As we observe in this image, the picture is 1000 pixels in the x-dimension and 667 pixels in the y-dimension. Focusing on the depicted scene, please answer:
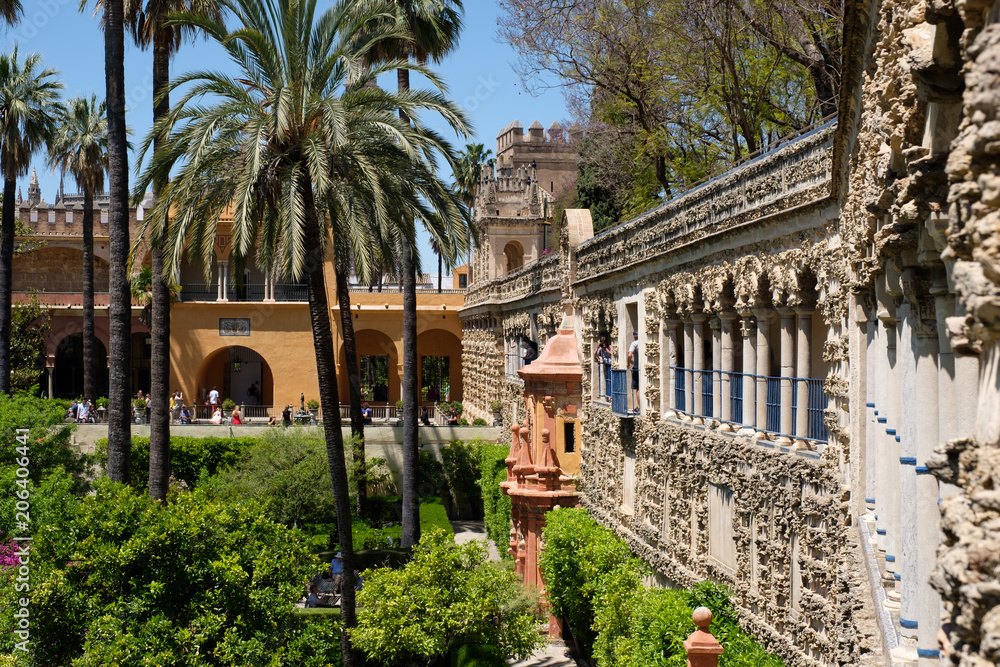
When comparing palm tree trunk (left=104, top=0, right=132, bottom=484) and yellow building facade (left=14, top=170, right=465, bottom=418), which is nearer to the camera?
palm tree trunk (left=104, top=0, right=132, bottom=484)

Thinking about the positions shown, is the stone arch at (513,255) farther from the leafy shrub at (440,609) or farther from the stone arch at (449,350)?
the leafy shrub at (440,609)

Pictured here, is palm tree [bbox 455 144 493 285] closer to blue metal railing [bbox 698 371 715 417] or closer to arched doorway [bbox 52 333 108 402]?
arched doorway [bbox 52 333 108 402]

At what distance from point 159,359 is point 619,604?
36.8ft

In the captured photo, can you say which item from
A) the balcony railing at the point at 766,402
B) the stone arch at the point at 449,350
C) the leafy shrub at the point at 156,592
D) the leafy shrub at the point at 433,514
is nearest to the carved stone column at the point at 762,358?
the balcony railing at the point at 766,402

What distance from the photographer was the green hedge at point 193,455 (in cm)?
3054

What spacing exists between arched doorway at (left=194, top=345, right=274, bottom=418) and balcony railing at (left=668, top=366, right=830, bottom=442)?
35288mm

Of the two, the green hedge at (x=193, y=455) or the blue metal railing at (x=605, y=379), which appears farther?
the green hedge at (x=193, y=455)

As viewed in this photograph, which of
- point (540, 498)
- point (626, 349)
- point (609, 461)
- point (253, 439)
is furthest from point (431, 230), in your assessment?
point (253, 439)

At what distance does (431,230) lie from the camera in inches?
627

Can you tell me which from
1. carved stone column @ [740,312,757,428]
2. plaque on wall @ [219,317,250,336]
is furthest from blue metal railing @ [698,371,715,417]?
plaque on wall @ [219,317,250,336]

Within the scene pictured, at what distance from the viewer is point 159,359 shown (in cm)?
1984

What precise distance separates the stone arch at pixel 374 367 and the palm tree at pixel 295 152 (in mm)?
23389

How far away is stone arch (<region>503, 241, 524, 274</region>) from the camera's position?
43.4 m

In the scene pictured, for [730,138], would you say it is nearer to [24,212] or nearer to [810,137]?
[810,137]
